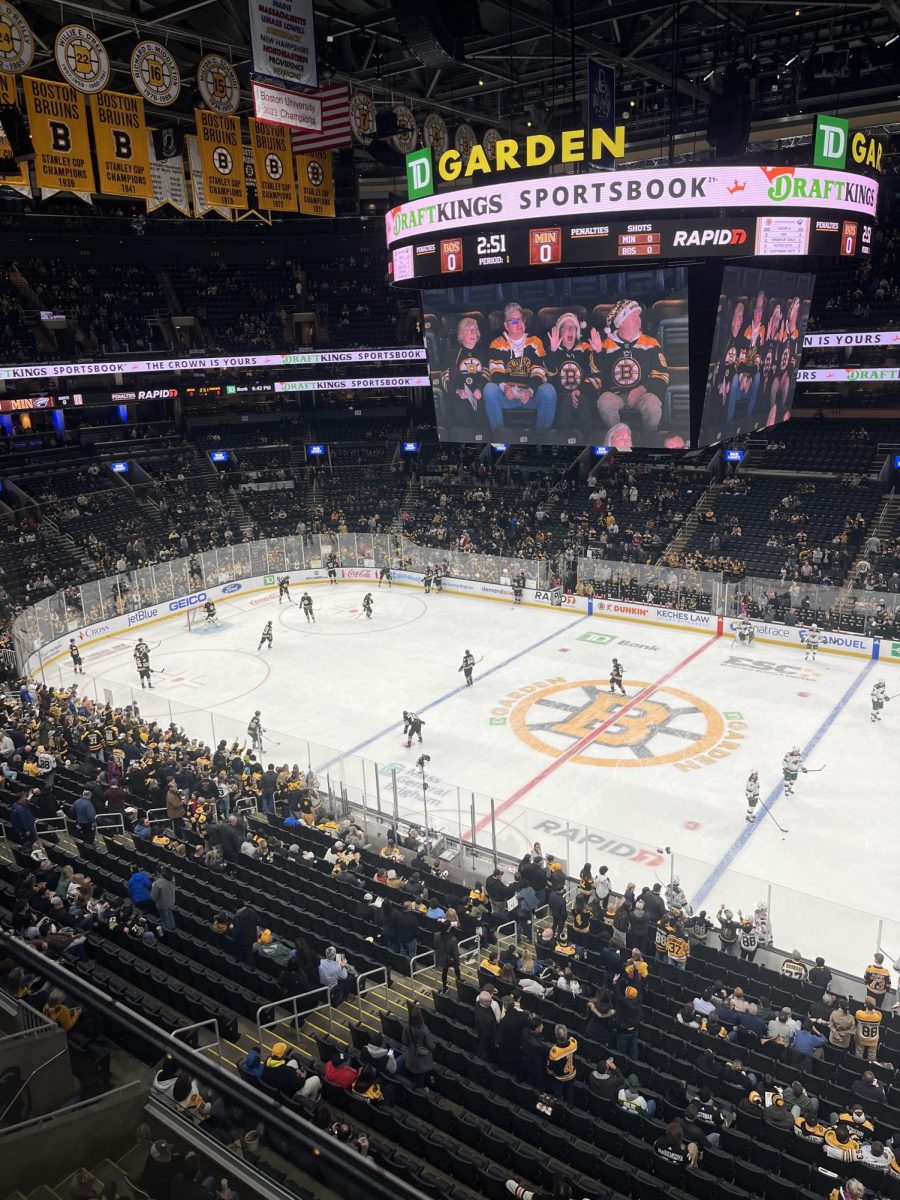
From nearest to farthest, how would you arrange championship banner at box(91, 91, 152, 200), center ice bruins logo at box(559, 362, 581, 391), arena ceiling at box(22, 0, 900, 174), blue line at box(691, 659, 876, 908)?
1. blue line at box(691, 659, 876, 908)
2. championship banner at box(91, 91, 152, 200)
3. arena ceiling at box(22, 0, 900, 174)
4. center ice bruins logo at box(559, 362, 581, 391)

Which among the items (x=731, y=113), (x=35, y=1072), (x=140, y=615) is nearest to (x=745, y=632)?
(x=731, y=113)

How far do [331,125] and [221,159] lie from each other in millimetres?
3638

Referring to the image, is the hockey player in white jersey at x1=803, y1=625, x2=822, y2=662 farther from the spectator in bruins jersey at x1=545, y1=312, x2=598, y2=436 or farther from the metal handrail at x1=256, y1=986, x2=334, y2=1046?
the metal handrail at x1=256, y1=986, x2=334, y2=1046

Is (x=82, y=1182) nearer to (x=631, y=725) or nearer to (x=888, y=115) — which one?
(x=631, y=725)

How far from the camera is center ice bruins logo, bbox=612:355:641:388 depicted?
25.5 m

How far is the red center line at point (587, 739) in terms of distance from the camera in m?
21.0

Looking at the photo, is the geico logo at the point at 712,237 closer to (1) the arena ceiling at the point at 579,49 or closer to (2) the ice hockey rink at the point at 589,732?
(1) the arena ceiling at the point at 579,49

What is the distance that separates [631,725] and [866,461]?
1980cm

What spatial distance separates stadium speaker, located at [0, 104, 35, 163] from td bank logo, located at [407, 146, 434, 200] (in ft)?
29.8

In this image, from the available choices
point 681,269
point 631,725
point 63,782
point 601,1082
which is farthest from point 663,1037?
point 681,269

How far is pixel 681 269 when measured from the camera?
23.8m

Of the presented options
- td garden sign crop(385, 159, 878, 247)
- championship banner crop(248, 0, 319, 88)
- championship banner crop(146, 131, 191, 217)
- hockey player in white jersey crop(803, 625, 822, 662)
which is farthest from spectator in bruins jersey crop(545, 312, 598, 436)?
championship banner crop(146, 131, 191, 217)

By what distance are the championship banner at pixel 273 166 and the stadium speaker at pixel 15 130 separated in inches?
210

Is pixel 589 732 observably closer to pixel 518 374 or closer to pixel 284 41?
pixel 518 374
